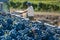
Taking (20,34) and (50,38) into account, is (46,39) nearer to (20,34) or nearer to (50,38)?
(50,38)

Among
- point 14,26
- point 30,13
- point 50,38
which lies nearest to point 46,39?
point 50,38

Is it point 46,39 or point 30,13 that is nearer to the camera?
point 46,39

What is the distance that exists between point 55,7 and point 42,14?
859mm

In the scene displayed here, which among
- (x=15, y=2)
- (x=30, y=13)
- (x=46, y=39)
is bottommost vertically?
(x=15, y=2)

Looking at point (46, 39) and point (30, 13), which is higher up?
point (46, 39)

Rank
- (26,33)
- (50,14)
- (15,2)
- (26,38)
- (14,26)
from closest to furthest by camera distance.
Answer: (26,38), (26,33), (14,26), (50,14), (15,2)

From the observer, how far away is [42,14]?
1411 cm

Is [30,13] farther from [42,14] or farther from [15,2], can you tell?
[15,2]

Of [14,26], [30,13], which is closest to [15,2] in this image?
[30,13]

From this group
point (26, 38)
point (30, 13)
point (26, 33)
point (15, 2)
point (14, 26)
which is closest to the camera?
point (26, 38)

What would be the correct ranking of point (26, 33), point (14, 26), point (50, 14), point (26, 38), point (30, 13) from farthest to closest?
point (50, 14)
point (30, 13)
point (14, 26)
point (26, 33)
point (26, 38)

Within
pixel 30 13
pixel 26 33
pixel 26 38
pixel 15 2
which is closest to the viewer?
pixel 26 38

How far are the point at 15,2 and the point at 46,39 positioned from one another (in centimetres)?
1391

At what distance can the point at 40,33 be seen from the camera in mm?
3342
